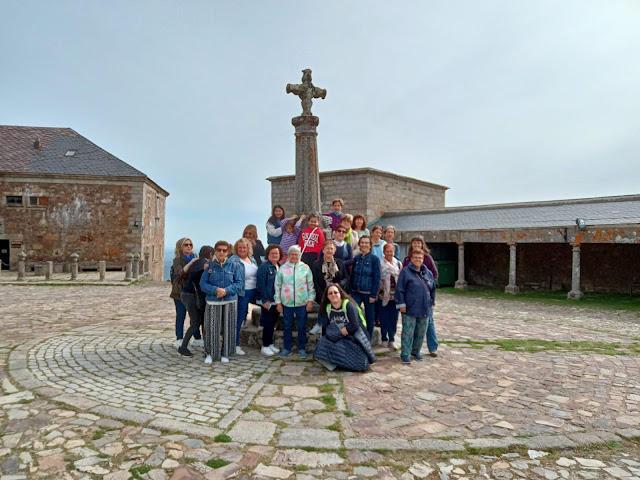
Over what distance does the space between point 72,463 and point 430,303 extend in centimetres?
448

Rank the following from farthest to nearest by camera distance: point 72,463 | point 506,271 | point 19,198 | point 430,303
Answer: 1. point 19,198
2. point 506,271
3. point 430,303
4. point 72,463

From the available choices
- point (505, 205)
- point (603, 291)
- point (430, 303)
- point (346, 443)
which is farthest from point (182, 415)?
point (505, 205)

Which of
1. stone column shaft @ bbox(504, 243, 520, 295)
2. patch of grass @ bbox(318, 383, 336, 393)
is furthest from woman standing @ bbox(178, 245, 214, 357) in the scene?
stone column shaft @ bbox(504, 243, 520, 295)

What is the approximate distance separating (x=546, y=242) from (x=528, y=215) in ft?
8.63

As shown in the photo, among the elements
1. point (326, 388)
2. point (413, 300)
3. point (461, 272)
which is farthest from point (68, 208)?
point (326, 388)

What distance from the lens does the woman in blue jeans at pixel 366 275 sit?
250 inches

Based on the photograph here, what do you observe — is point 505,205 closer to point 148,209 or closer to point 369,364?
point 369,364

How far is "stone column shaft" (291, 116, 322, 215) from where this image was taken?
7.64 metres

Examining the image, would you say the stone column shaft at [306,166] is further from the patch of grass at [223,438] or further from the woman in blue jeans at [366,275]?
the patch of grass at [223,438]

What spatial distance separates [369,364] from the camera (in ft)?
18.8

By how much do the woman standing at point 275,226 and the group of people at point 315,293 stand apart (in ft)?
2.20

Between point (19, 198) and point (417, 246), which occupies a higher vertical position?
point (19, 198)

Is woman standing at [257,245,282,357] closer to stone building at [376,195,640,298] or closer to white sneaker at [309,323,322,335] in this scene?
white sneaker at [309,323,322,335]

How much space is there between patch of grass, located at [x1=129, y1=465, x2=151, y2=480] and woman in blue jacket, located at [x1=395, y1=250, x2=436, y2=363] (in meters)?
3.72
